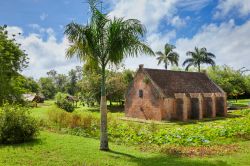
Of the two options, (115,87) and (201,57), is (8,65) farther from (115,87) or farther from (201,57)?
(201,57)

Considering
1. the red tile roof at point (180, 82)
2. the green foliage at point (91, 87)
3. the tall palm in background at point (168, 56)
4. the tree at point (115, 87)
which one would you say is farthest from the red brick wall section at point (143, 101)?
the tall palm in background at point (168, 56)

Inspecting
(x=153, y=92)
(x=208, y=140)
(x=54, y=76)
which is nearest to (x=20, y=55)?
(x=153, y=92)

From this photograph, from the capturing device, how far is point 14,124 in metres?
14.8

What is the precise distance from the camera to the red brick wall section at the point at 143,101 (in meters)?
32.9

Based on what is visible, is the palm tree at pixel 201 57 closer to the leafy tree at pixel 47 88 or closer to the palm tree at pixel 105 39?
the palm tree at pixel 105 39

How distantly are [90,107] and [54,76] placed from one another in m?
89.2

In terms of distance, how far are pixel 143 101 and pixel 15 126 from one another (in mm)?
21494

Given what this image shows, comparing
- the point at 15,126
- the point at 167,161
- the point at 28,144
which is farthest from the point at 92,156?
the point at 15,126

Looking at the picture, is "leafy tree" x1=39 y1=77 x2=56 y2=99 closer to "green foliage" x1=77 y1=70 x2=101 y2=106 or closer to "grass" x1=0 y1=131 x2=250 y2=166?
"green foliage" x1=77 y1=70 x2=101 y2=106

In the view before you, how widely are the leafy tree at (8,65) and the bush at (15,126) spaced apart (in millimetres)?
6566

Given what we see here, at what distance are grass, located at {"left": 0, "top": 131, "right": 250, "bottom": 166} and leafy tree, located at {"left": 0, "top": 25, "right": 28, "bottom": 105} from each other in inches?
358

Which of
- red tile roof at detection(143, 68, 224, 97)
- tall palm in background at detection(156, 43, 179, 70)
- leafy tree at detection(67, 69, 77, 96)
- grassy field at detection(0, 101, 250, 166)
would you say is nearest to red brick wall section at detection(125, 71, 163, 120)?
red tile roof at detection(143, 68, 224, 97)

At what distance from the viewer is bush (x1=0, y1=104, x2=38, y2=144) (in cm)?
1462

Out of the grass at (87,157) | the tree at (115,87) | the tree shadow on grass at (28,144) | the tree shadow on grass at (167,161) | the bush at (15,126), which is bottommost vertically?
the tree shadow on grass at (167,161)
